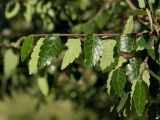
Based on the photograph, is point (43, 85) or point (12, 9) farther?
point (12, 9)

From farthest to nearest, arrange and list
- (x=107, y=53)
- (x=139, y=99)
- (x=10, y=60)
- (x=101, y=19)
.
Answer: (x=101, y=19) → (x=10, y=60) → (x=107, y=53) → (x=139, y=99)

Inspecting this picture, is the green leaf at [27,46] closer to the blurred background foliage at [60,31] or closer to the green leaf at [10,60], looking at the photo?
the blurred background foliage at [60,31]

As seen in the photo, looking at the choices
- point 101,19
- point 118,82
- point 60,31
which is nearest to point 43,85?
point 60,31

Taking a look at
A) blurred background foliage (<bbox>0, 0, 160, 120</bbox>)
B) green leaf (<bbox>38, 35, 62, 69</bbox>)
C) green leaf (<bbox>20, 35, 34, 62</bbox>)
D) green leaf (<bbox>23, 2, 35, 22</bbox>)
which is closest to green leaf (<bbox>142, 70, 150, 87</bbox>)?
green leaf (<bbox>38, 35, 62, 69</bbox>)

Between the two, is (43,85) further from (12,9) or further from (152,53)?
(152,53)

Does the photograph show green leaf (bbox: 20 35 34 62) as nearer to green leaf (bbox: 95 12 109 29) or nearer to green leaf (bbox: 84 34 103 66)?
green leaf (bbox: 84 34 103 66)

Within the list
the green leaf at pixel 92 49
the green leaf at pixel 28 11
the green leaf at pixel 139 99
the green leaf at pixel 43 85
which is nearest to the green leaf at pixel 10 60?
the green leaf at pixel 43 85
